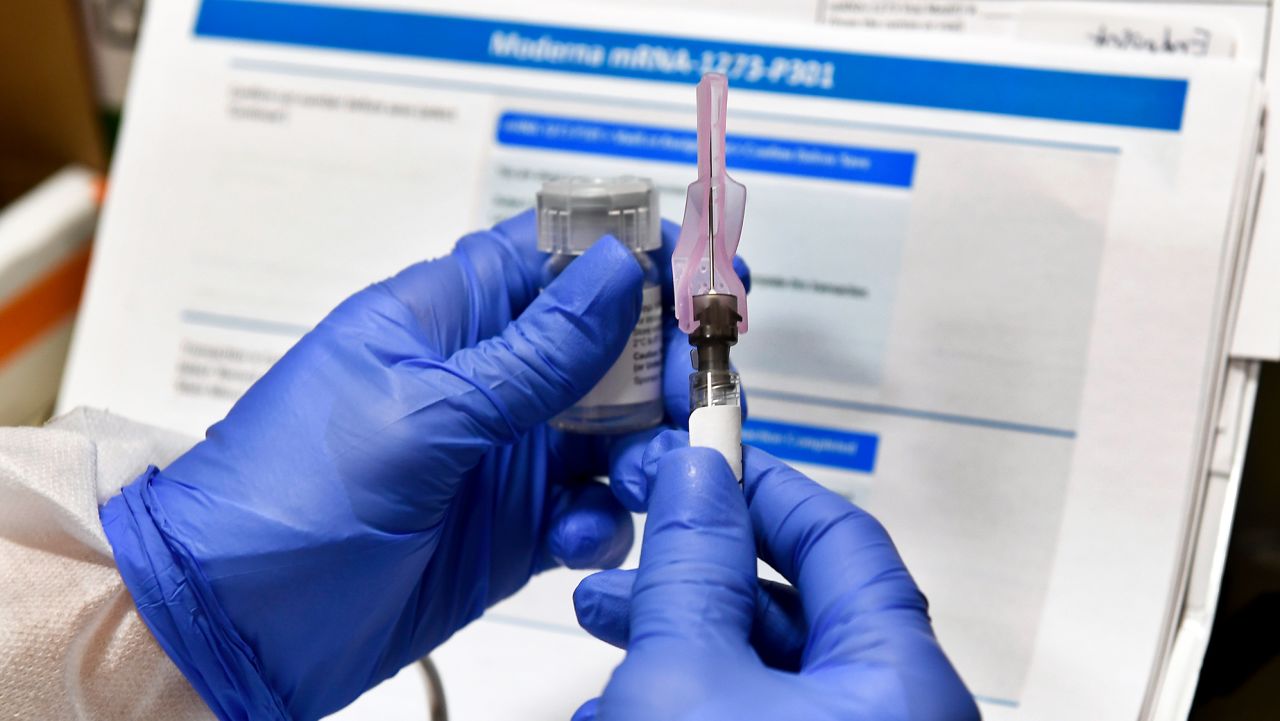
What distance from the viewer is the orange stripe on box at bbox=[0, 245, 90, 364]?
0.97 metres

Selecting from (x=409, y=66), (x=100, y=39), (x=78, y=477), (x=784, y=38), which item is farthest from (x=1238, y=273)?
(x=100, y=39)

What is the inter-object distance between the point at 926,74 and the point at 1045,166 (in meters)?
0.12

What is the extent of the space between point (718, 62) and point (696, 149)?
74 mm

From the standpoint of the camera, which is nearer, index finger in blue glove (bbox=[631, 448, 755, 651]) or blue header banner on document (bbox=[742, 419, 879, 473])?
index finger in blue glove (bbox=[631, 448, 755, 651])

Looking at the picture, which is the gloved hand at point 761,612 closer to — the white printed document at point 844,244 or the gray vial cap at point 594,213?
the gray vial cap at point 594,213

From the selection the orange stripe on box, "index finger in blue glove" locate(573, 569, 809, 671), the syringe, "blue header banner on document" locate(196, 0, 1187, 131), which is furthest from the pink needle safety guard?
the orange stripe on box

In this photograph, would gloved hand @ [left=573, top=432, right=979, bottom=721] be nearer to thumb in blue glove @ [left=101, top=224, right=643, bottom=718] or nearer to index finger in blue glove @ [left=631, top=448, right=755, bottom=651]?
index finger in blue glove @ [left=631, top=448, right=755, bottom=651]

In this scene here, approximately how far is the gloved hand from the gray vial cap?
5.4 inches

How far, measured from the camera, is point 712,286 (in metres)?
0.54

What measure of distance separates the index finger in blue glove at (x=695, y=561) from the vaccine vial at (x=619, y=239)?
0.31 feet

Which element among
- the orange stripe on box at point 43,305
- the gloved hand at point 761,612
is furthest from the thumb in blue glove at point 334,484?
the orange stripe on box at point 43,305

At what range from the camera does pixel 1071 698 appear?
0.71 m

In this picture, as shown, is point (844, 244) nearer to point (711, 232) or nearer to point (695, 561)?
point (711, 232)

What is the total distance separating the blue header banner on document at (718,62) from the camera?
74 cm
